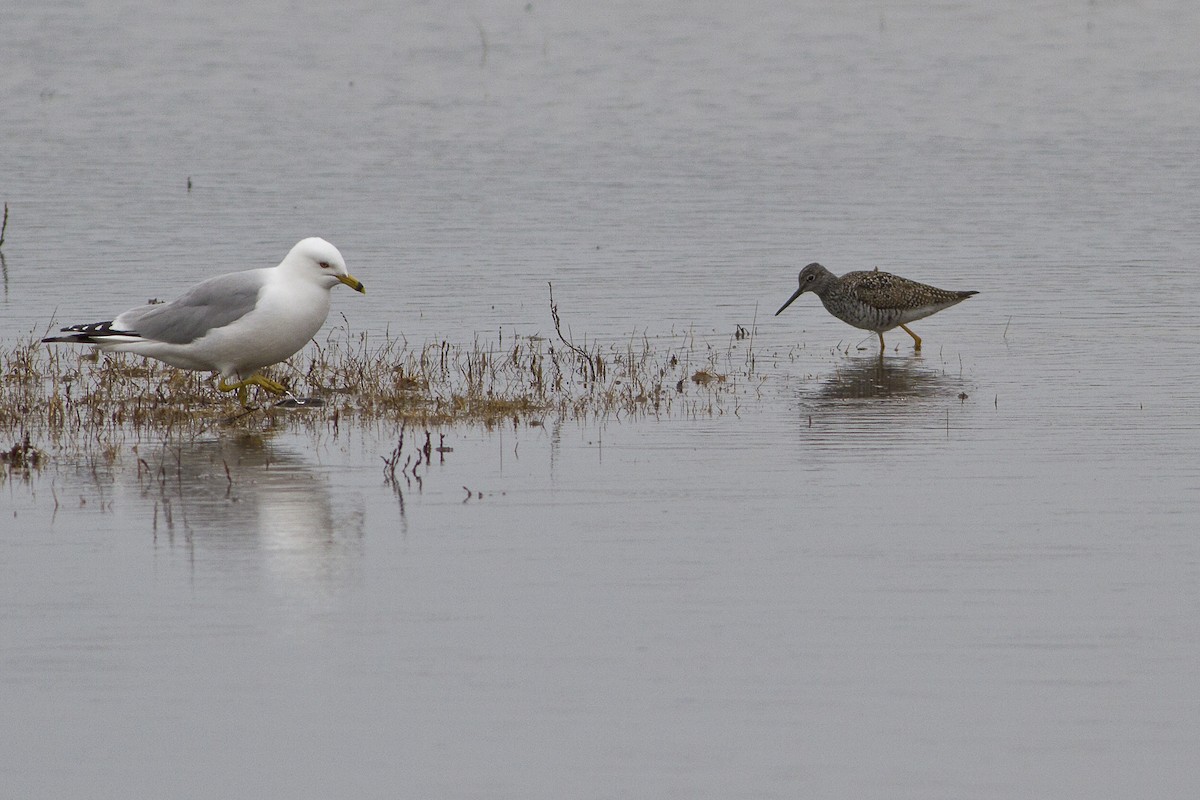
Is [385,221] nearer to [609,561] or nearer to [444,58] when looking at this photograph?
[609,561]

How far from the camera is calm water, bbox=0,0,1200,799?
256 inches

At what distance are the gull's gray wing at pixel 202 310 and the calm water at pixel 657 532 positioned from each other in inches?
36.6

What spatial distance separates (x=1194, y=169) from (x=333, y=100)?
52.2 ft

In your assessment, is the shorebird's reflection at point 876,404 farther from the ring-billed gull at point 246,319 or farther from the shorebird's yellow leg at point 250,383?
the shorebird's yellow leg at point 250,383

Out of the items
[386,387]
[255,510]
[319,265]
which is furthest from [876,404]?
[255,510]

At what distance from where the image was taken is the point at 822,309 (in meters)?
18.6

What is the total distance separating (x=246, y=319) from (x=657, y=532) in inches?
155

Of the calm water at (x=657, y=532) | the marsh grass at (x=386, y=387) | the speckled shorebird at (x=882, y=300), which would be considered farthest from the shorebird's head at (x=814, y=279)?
the marsh grass at (x=386, y=387)

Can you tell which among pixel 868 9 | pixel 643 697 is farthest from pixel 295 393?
pixel 868 9

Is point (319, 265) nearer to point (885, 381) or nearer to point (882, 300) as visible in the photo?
→ point (885, 381)

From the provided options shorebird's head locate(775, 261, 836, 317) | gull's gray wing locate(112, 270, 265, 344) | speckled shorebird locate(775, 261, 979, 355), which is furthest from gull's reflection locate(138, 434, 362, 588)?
shorebird's head locate(775, 261, 836, 317)

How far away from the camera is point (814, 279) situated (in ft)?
55.9

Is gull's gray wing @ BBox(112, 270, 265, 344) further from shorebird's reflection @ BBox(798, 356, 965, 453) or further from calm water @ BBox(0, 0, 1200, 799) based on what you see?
shorebird's reflection @ BBox(798, 356, 965, 453)

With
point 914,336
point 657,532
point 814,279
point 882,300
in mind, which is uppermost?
point 814,279
